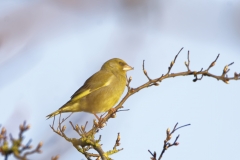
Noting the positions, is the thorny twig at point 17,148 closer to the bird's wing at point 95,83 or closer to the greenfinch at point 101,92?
the greenfinch at point 101,92

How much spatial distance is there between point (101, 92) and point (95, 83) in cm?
47

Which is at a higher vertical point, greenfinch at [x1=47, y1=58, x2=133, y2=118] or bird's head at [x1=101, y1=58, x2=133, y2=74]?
bird's head at [x1=101, y1=58, x2=133, y2=74]

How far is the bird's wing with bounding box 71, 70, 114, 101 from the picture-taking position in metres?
8.32

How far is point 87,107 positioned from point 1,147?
518 cm

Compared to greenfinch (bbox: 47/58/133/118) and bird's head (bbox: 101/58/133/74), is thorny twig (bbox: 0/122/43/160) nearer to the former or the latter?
greenfinch (bbox: 47/58/133/118)

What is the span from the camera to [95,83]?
8.55 meters

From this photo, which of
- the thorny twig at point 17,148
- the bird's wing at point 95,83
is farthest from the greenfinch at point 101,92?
the thorny twig at point 17,148

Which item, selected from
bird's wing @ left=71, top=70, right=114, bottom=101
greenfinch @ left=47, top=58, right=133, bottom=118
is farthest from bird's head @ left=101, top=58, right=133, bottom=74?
bird's wing @ left=71, top=70, right=114, bottom=101

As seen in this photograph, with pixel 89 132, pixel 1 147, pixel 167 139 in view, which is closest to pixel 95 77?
pixel 89 132

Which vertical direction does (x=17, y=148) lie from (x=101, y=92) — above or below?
below

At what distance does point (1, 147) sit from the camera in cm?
263

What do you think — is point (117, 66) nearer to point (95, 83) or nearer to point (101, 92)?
point (95, 83)

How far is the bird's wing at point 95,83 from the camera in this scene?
8320mm

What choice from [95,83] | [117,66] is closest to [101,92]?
[95,83]
